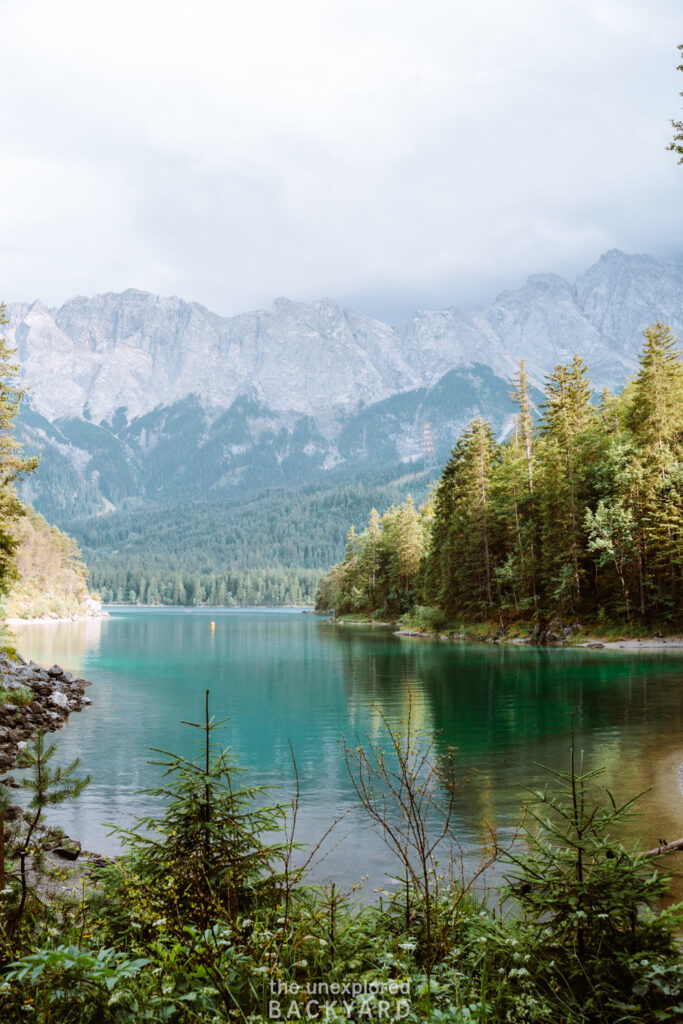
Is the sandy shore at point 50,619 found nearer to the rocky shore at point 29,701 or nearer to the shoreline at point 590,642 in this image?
the shoreline at point 590,642

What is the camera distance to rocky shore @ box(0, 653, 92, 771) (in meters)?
23.8

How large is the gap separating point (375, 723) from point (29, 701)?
1407cm

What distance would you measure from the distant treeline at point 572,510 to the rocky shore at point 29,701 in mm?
38031

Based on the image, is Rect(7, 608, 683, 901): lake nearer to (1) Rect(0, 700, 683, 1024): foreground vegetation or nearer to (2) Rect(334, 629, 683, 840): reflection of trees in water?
(2) Rect(334, 629, 683, 840): reflection of trees in water

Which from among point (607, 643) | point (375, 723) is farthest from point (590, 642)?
point (375, 723)

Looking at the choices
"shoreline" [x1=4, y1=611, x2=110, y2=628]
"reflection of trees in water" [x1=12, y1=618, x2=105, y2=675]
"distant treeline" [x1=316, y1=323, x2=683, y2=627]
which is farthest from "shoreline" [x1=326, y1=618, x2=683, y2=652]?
"shoreline" [x1=4, y1=611, x2=110, y2=628]

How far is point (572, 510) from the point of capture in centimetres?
5856

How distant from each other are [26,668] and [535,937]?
114 feet

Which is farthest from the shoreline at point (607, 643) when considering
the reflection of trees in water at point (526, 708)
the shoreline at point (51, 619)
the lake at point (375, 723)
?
the shoreline at point (51, 619)

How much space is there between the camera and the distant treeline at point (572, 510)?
5334cm

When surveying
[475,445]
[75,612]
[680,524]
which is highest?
[475,445]

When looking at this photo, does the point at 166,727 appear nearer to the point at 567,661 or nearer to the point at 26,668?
the point at 26,668

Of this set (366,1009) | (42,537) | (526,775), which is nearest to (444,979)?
(366,1009)

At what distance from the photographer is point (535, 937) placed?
16.8 feet
